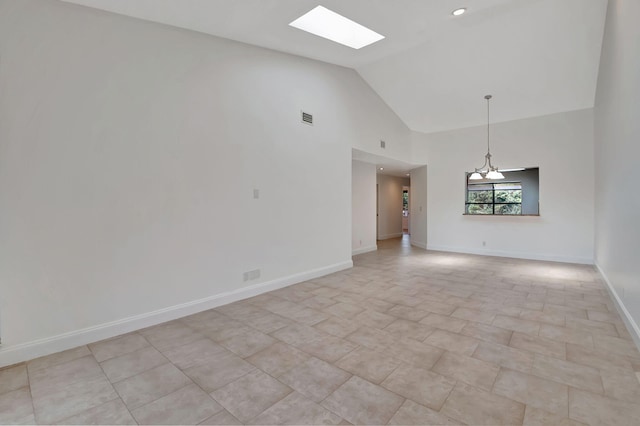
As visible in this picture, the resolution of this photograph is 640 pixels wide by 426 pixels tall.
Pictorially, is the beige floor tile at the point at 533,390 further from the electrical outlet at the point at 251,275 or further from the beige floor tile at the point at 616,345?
the electrical outlet at the point at 251,275

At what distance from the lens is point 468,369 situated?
7.39ft

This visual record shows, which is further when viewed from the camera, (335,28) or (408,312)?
(335,28)

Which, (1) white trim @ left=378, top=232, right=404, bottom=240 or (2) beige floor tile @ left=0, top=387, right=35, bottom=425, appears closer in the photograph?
(2) beige floor tile @ left=0, top=387, right=35, bottom=425

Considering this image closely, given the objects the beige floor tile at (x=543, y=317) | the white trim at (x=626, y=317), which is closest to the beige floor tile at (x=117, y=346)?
the beige floor tile at (x=543, y=317)

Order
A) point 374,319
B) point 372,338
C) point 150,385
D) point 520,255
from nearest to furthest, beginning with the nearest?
point 150,385, point 372,338, point 374,319, point 520,255

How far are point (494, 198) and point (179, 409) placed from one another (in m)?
7.68

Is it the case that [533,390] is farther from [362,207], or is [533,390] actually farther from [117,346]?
[362,207]

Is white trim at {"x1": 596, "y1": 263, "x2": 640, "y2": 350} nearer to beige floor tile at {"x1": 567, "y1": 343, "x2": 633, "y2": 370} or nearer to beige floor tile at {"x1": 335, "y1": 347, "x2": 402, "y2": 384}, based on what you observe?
beige floor tile at {"x1": 567, "y1": 343, "x2": 633, "y2": 370}

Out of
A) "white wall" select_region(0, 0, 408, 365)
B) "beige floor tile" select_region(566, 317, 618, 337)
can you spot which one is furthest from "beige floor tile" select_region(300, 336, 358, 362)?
"beige floor tile" select_region(566, 317, 618, 337)

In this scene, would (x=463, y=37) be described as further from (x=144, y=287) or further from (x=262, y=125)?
(x=144, y=287)

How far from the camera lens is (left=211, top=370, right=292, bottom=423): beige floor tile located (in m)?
1.82

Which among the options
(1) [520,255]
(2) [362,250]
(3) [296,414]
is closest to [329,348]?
(3) [296,414]

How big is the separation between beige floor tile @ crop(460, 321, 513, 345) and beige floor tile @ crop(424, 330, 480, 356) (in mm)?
116

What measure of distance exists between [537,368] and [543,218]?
5503 millimetres
